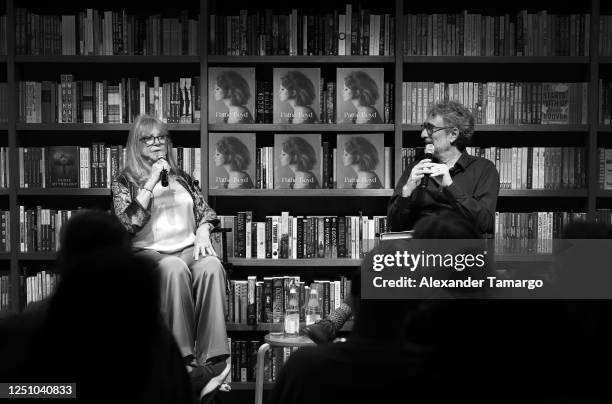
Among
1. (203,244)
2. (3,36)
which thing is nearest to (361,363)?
(203,244)

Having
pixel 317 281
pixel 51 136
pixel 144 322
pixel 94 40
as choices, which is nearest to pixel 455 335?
pixel 144 322

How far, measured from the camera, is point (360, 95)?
141 inches

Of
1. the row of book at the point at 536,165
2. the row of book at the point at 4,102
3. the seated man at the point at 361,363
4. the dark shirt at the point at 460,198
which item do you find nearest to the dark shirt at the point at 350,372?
the seated man at the point at 361,363

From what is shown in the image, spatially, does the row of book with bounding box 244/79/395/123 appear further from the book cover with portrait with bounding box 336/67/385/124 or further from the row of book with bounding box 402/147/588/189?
the row of book with bounding box 402/147/588/189

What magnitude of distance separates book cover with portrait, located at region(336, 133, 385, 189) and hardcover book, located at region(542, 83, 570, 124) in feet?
2.96

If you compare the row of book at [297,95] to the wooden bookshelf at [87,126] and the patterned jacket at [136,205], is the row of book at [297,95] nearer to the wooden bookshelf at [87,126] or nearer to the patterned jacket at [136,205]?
the wooden bookshelf at [87,126]

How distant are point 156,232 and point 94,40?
1.15 metres

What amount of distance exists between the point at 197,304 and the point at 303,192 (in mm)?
896

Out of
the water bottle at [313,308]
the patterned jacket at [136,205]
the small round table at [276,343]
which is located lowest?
the small round table at [276,343]

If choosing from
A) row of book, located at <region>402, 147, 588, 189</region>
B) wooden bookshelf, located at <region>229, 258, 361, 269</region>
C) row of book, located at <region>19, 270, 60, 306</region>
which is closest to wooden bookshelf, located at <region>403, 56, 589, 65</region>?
row of book, located at <region>402, 147, 588, 189</region>

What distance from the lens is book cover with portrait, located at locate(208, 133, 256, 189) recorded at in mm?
3570

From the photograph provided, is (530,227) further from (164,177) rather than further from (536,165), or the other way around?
(164,177)

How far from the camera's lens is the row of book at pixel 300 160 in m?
3.57

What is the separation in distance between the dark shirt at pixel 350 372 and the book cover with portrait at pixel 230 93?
262cm
